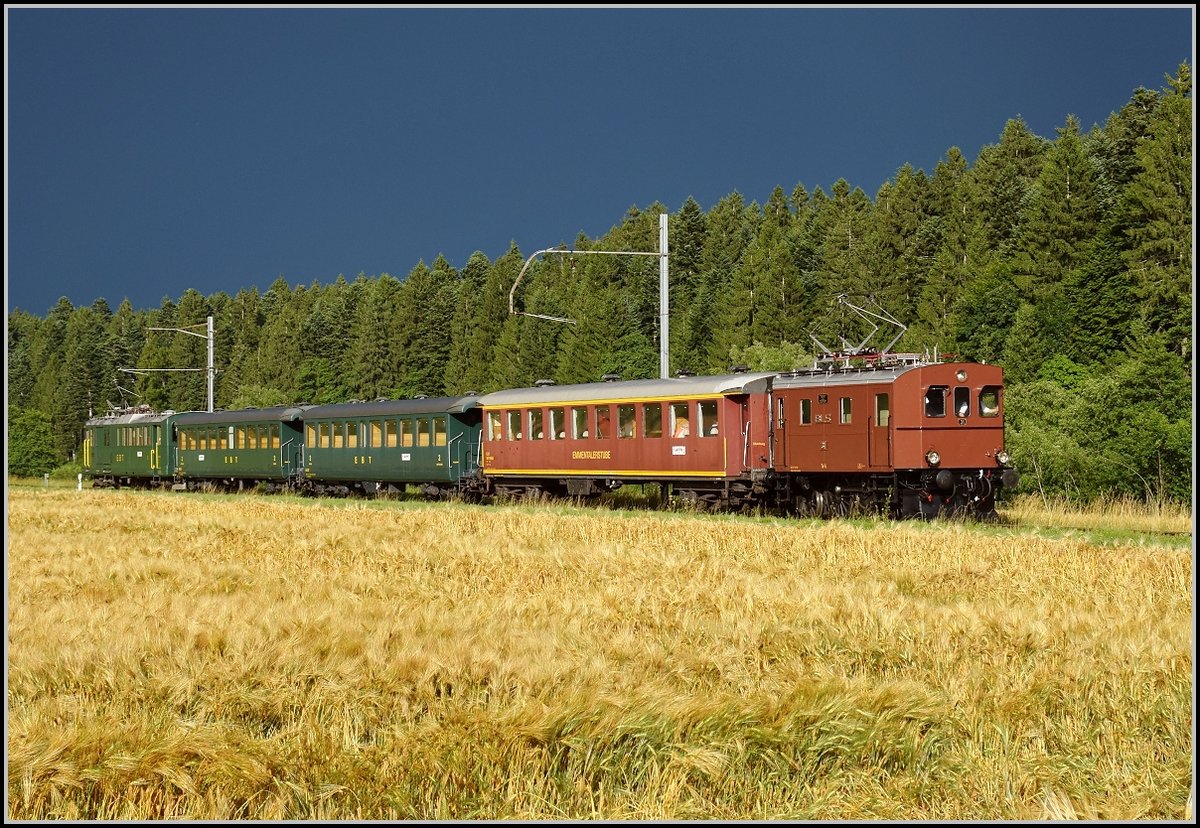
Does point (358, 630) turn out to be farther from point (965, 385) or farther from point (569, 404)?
point (569, 404)

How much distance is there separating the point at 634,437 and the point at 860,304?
59.5 metres

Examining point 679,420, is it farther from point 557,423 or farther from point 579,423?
point 557,423

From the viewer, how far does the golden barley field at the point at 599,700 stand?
704 cm

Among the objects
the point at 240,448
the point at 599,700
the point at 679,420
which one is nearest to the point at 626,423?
the point at 679,420

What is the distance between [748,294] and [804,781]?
305 ft

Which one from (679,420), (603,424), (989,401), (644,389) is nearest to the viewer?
(989,401)

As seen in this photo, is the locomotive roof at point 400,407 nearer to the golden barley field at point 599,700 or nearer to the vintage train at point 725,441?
the vintage train at point 725,441

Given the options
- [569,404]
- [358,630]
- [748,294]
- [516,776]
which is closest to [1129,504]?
[569,404]

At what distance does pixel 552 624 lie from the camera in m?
11.3

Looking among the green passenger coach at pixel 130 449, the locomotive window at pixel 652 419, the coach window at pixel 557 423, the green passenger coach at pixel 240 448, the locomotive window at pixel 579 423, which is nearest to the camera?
the locomotive window at pixel 652 419

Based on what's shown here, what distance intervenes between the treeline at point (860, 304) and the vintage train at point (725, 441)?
836 cm

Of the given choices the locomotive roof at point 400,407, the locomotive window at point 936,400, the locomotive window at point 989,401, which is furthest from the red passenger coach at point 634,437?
the locomotive window at point 989,401

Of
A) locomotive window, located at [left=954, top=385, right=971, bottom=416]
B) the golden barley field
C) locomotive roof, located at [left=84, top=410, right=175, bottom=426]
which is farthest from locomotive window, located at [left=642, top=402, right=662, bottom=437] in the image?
locomotive roof, located at [left=84, top=410, right=175, bottom=426]

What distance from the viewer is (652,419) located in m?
32.8
